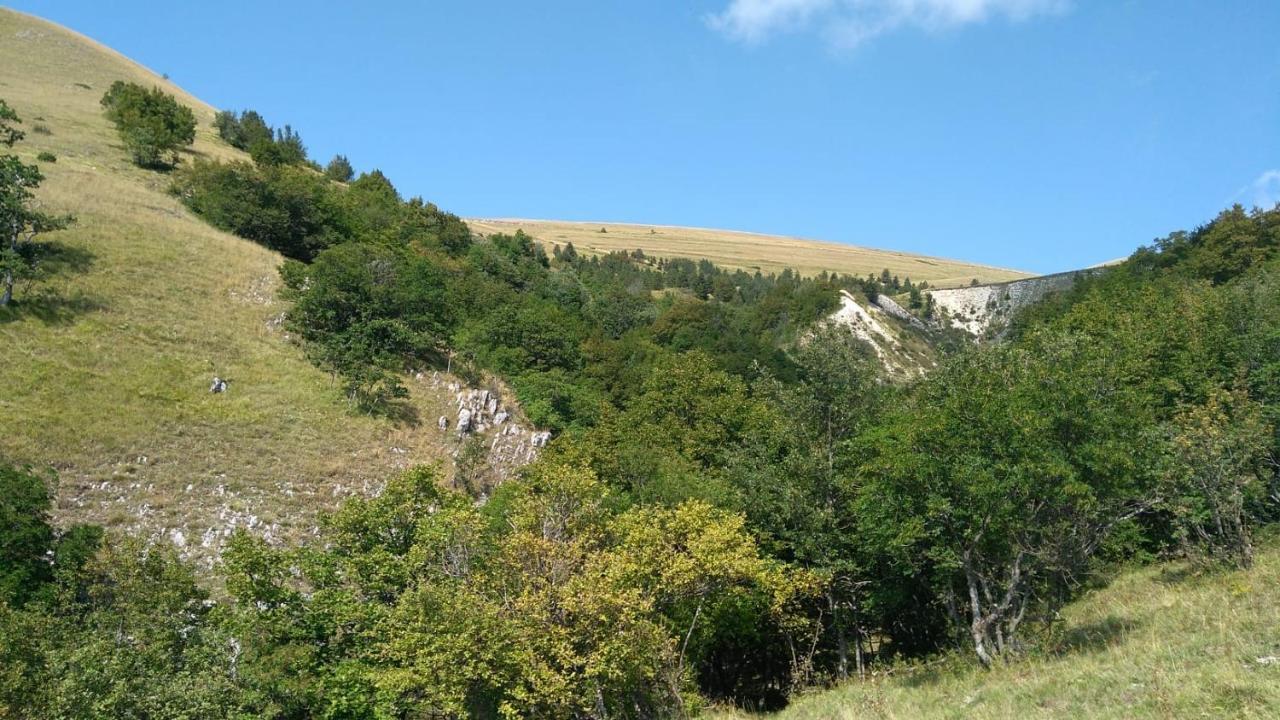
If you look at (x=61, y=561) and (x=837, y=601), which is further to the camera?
(x=837, y=601)

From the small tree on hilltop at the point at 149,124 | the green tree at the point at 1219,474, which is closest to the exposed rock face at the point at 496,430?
the green tree at the point at 1219,474

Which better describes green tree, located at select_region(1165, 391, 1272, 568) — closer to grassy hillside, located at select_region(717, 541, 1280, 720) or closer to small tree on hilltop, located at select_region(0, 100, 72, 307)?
grassy hillside, located at select_region(717, 541, 1280, 720)

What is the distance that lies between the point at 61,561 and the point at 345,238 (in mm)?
46489

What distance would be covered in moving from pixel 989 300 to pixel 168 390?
10219 cm

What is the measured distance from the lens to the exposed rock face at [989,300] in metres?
96.9

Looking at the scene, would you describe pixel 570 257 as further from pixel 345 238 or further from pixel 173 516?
pixel 173 516

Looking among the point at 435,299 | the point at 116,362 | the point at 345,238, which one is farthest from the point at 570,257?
the point at 116,362

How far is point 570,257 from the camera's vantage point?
12425cm

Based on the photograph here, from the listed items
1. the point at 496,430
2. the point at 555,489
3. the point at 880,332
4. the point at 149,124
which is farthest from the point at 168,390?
the point at 880,332

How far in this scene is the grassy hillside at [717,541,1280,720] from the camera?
37.9ft

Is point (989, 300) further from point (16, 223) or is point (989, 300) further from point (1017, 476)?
point (16, 223)

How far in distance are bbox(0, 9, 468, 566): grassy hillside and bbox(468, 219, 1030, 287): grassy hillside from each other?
306 feet

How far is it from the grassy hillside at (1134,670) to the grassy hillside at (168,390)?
27.0m

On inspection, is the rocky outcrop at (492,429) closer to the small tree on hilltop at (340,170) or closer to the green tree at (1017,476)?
the green tree at (1017,476)
